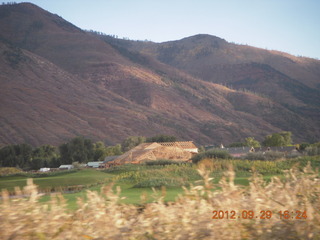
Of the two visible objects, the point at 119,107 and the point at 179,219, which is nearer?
the point at 179,219

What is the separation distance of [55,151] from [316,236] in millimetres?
79095

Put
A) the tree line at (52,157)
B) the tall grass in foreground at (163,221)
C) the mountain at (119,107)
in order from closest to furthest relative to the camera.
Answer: the tall grass in foreground at (163,221), the tree line at (52,157), the mountain at (119,107)

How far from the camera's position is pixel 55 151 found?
80.2 meters

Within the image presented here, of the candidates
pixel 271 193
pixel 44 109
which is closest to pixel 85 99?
pixel 44 109

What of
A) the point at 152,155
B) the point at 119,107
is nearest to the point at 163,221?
the point at 152,155

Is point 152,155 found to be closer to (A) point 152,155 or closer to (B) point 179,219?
(A) point 152,155

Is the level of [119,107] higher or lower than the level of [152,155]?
higher

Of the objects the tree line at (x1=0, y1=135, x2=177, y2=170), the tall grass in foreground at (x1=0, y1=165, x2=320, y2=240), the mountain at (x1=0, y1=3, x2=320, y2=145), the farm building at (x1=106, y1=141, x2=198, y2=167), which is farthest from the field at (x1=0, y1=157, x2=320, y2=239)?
the mountain at (x1=0, y1=3, x2=320, y2=145)

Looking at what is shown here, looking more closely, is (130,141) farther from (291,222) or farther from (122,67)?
(122,67)
